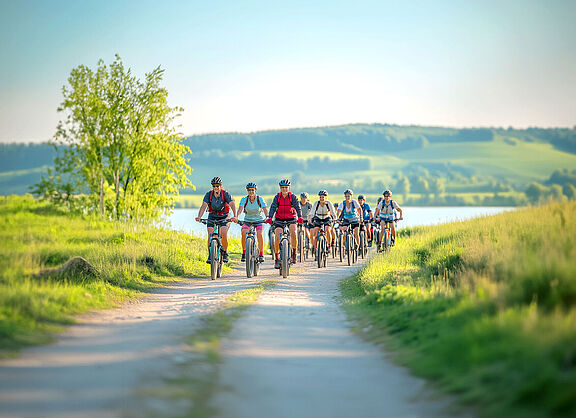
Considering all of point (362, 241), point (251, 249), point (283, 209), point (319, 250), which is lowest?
point (362, 241)

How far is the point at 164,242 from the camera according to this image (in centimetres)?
2244

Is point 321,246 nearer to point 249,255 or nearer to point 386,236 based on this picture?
point 386,236

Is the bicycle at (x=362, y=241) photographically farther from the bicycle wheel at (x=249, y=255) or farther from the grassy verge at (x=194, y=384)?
the grassy verge at (x=194, y=384)

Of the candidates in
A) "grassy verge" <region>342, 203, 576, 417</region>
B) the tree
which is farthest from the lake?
"grassy verge" <region>342, 203, 576, 417</region>

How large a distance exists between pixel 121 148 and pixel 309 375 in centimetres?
2603

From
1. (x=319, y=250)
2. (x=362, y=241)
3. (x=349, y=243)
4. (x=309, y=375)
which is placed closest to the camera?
(x=309, y=375)

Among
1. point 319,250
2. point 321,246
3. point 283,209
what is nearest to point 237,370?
point 283,209

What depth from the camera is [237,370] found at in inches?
238

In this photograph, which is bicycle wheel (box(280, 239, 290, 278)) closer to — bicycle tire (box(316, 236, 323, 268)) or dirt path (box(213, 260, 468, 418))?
bicycle tire (box(316, 236, 323, 268))

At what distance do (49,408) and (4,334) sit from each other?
3111mm

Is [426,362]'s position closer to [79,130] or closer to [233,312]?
[233,312]

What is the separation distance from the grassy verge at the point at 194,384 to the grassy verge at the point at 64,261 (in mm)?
2101

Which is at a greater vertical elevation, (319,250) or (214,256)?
(214,256)

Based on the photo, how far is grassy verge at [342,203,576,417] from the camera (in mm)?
4617
